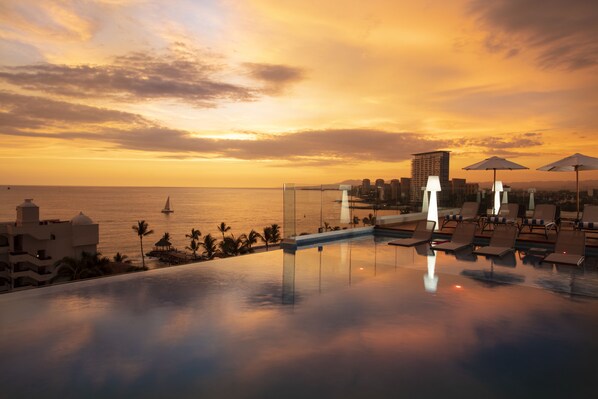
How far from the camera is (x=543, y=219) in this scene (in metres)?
11.3

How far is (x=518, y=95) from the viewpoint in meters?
14.0

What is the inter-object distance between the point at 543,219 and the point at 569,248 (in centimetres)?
297

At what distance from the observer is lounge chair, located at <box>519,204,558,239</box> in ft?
35.7

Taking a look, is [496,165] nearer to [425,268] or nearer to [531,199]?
[531,199]

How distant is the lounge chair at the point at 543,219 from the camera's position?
10.9 meters

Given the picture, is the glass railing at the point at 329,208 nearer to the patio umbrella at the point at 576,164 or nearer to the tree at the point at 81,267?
the patio umbrella at the point at 576,164

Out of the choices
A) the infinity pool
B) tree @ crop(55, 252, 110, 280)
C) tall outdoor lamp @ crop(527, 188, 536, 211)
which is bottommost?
tree @ crop(55, 252, 110, 280)

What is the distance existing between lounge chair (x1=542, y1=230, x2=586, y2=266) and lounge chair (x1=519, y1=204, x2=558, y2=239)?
2.22m

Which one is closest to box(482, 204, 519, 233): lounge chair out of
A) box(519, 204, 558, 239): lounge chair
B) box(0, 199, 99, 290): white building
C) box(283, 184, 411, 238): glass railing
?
box(519, 204, 558, 239): lounge chair

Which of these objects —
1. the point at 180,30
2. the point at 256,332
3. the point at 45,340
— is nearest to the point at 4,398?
the point at 45,340

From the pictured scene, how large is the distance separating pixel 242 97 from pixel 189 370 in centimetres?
1526

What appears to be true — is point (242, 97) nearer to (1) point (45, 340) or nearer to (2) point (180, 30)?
(2) point (180, 30)

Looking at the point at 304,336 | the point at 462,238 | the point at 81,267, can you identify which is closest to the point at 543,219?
the point at 462,238

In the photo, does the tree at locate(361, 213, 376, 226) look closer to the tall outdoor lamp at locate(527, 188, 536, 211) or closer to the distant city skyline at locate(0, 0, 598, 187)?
the distant city skyline at locate(0, 0, 598, 187)
